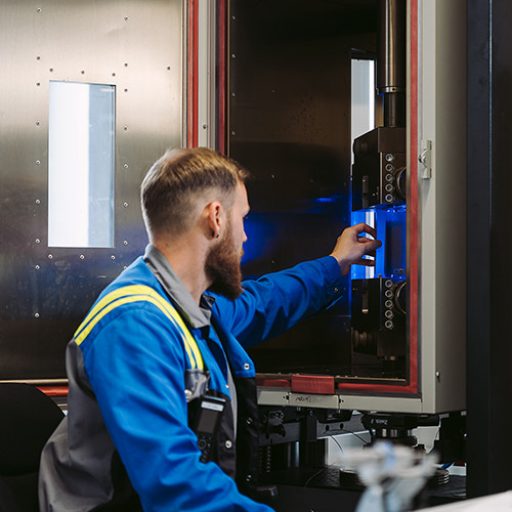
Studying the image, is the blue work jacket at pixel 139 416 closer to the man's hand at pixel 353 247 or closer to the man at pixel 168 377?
the man at pixel 168 377

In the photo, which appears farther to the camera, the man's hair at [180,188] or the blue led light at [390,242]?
the blue led light at [390,242]

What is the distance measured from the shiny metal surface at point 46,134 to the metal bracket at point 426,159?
1.14 metres

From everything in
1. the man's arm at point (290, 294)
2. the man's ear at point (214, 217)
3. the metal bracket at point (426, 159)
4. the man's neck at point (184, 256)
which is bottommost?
the man's arm at point (290, 294)

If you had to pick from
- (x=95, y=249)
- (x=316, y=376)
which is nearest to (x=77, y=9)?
(x=95, y=249)

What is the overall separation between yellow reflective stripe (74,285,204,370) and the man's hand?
107 centimetres

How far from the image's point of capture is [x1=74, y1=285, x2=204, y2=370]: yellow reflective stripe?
220 centimetres

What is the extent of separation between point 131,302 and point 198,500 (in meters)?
0.48

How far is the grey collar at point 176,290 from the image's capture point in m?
2.34

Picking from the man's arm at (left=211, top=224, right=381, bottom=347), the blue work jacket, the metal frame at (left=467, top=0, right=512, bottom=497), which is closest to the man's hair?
the blue work jacket

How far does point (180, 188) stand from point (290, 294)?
0.83 m

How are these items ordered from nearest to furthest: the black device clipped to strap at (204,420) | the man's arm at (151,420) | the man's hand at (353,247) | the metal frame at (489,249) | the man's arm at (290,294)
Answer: the man's arm at (151,420)
the black device clipped to strap at (204,420)
the metal frame at (489,249)
the man's arm at (290,294)
the man's hand at (353,247)

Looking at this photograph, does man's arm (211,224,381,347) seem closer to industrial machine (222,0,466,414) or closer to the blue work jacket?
industrial machine (222,0,466,414)

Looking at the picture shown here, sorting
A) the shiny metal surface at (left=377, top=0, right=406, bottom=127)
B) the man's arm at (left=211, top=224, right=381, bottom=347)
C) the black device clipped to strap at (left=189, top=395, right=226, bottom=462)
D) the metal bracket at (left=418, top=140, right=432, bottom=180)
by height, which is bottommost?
the black device clipped to strap at (left=189, top=395, right=226, bottom=462)

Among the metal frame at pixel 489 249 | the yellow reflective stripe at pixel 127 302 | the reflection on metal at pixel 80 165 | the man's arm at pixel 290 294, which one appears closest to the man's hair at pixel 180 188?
the yellow reflective stripe at pixel 127 302
